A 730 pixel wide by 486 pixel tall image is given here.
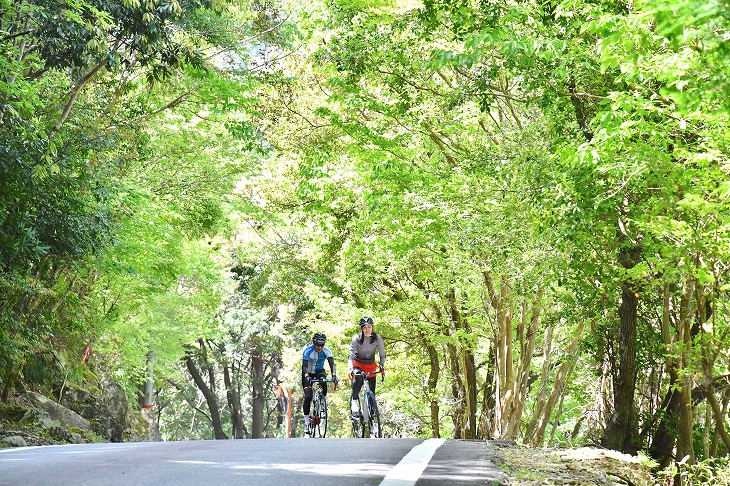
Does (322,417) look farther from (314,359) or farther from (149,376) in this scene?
(149,376)

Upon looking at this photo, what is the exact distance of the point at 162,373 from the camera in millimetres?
36688

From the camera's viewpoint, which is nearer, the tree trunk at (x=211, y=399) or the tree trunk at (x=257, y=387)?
the tree trunk at (x=211, y=399)

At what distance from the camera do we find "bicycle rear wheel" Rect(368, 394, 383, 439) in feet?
42.2

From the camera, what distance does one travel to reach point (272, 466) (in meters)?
6.95

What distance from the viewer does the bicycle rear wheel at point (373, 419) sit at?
12859 mm

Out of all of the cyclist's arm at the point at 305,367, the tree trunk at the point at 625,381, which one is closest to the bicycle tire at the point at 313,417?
the cyclist's arm at the point at 305,367

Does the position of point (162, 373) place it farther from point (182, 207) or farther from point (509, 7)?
point (509, 7)

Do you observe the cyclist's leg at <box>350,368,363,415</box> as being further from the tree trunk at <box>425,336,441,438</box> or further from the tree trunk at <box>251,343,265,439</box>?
the tree trunk at <box>251,343,265,439</box>

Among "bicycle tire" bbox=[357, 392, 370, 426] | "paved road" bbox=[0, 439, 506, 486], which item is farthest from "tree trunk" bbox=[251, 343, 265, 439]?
"paved road" bbox=[0, 439, 506, 486]

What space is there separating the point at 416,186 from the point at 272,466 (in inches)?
376

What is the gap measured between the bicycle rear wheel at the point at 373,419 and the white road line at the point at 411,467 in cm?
374

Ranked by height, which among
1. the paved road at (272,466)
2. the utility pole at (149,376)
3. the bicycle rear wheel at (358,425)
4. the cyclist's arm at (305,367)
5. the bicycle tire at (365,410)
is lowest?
the paved road at (272,466)

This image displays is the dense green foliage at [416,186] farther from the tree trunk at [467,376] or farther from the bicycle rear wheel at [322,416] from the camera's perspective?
the bicycle rear wheel at [322,416]

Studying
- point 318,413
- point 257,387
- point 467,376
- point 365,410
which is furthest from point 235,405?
point 365,410
